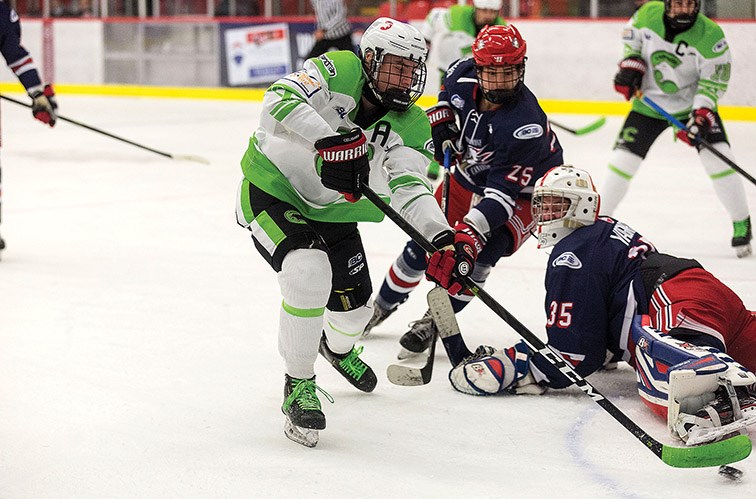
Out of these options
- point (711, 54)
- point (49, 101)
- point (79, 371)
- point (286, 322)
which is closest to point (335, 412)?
point (286, 322)

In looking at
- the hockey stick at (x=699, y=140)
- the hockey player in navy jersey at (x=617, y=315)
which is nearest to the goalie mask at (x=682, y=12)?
the hockey stick at (x=699, y=140)

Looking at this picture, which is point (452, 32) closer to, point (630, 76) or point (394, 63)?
point (630, 76)

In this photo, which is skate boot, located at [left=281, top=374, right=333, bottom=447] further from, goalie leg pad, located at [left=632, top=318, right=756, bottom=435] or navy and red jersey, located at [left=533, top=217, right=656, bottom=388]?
goalie leg pad, located at [left=632, top=318, right=756, bottom=435]

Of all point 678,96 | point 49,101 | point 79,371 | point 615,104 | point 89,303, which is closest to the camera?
point 79,371

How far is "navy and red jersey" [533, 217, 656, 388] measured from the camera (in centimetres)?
270

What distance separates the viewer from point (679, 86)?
487cm

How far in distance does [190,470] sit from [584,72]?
24.7 ft

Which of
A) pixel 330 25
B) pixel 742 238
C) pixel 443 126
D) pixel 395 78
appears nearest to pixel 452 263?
pixel 395 78

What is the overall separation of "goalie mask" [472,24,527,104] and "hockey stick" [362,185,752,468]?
758mm

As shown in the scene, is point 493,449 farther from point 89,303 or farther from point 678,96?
point 678,96

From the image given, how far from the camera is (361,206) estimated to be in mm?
2721

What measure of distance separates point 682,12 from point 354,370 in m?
2.64

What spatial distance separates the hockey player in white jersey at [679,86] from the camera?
15.4ft

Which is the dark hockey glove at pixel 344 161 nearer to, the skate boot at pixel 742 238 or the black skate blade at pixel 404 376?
the black skate blade at pixel 404 376
